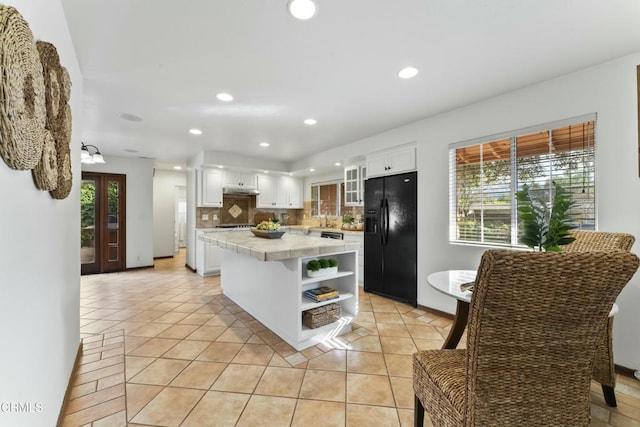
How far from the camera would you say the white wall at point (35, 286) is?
0.86 metres

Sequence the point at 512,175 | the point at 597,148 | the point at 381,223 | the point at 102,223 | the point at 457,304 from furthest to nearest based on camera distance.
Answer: the point at 102,223 → the point at 381,223 → the point at 512,175 → the point at 597,148 → the point at 457,304

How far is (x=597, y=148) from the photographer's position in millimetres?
2107

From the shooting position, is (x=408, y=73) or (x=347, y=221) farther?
(x=347, y=221)

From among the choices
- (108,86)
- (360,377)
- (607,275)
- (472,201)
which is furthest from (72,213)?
(472,201)

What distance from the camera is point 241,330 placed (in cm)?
269

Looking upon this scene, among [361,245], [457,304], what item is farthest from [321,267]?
[361,245]

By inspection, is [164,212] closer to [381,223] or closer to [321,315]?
[381,223]

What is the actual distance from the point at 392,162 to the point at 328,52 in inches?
80.4

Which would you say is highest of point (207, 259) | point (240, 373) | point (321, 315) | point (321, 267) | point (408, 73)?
point (408, 73)

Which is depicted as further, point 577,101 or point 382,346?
point 382,346

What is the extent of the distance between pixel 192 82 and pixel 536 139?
320cm

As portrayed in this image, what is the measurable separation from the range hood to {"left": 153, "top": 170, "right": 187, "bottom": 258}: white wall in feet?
9.05

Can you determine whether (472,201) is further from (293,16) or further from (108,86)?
(108,86)

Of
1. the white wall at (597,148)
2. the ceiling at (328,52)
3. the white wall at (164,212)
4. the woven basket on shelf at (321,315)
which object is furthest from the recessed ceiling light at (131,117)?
the white wall at (164,212)
